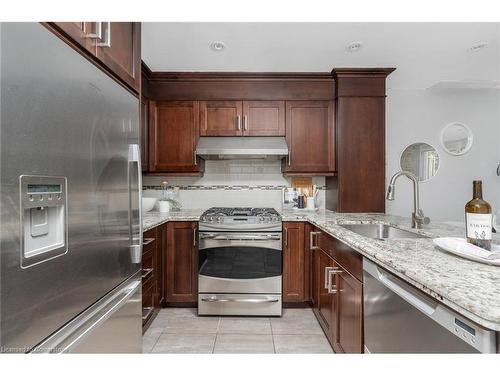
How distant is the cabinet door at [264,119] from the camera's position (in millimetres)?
2943

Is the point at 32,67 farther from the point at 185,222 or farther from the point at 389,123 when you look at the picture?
the point at 389,123

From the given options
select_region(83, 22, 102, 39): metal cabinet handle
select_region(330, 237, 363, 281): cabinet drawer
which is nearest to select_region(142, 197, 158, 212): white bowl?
select_region(330, 237, 363, 281): cabinet drawer

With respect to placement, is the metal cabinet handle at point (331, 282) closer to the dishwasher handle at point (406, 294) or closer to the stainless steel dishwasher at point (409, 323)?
the stainless steel dishwasher at point (409, 323)

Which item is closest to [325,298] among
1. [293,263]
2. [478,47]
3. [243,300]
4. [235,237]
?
[293,263]

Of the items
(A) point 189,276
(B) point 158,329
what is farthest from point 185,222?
(B) point 158,329

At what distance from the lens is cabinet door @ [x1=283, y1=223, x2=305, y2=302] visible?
262 cm

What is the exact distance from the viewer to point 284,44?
7.43 ft

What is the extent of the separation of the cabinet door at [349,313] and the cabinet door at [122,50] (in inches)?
60.5

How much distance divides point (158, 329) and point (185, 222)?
93cm

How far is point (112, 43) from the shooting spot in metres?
1.13

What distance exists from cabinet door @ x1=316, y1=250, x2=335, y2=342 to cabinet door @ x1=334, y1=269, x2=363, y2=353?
139mm

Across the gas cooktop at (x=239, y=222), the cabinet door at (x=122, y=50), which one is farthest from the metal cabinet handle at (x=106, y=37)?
the gas cooktop at (x=239, y=222)

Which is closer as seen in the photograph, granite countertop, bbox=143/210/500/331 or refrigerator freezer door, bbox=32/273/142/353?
granite countertop, bbox=143/210/500/331

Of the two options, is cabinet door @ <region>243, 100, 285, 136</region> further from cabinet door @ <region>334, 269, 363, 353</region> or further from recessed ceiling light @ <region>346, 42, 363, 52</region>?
cabinet door @ <region>334, 269, 363, 353</region>
